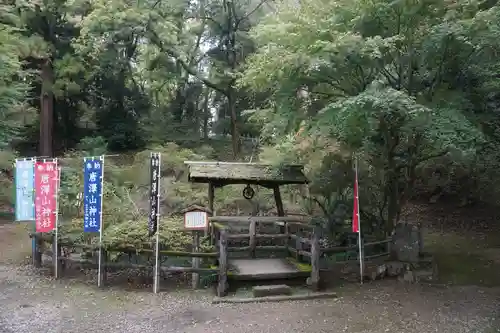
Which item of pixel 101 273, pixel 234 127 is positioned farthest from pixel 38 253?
pixel 234 127

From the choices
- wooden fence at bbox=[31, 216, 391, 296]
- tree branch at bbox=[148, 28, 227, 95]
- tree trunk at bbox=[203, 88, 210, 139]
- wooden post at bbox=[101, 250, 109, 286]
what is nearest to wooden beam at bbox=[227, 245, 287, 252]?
wooden fence at bbox=[31, 216, 391, 296]

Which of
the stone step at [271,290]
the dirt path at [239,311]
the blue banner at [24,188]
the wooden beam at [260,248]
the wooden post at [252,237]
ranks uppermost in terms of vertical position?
the blue banner at [24,188]

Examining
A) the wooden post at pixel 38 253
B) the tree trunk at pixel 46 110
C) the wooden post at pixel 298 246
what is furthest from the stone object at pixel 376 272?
the tree trunk at pixel 46 110

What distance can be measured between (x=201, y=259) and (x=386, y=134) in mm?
4763

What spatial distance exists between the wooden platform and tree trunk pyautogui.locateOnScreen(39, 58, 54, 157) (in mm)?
14657

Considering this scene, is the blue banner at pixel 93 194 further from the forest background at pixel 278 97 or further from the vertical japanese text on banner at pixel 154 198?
the vertical japanese text on banner at pixel 154 198

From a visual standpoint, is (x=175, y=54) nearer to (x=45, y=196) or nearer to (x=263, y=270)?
(x=45, y=196)

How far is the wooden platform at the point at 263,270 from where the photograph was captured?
8.97 meters

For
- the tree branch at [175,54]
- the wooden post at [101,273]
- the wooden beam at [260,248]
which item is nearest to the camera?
the wooden post at [101,273]

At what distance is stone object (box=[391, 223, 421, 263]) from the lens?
988 cm

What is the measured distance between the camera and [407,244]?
9906 millimetres

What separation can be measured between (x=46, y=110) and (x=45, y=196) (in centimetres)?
1297

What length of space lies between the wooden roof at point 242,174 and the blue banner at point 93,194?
6.51 feet

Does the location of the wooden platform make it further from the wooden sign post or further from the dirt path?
the wooden sign post
